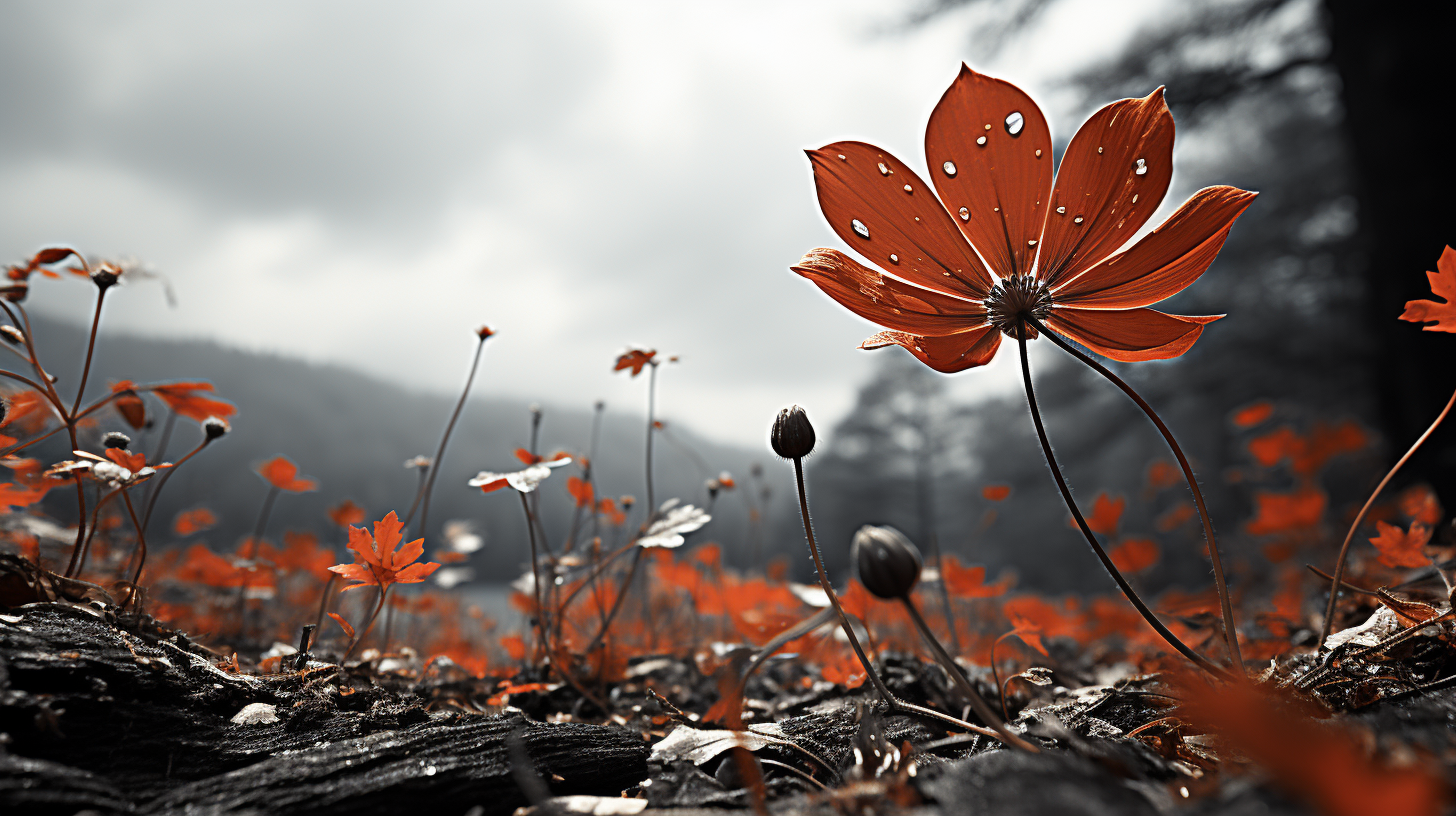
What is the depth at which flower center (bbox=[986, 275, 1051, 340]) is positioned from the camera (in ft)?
2.27

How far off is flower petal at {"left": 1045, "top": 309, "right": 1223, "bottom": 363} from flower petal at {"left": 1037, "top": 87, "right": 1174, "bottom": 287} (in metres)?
0.07

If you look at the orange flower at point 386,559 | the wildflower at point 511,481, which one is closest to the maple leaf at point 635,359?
the wildflower at point 511,481

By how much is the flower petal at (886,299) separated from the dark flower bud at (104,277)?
0.89 metres

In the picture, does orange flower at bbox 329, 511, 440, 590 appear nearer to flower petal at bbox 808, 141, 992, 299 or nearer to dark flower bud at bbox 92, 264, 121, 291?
dark flower bud at bbox 92, 264, 121, 291

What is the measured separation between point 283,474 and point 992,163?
1.55 metres

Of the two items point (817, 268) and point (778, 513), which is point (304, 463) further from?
point (778, 513)

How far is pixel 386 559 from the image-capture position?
82cm

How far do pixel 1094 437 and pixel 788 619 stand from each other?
403 inches

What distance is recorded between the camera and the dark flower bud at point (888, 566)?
0.47 m

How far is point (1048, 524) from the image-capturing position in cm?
1441

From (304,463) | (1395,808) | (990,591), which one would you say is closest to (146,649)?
(1395,808)

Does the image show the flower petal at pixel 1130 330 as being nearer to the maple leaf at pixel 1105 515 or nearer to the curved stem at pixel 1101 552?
the curved stem at pixel 1101 552

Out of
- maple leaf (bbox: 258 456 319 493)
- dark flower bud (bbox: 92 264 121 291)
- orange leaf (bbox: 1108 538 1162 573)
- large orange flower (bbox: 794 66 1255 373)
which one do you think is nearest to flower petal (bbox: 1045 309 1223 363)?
large orange flower (bbox: 794 66 1255 373)

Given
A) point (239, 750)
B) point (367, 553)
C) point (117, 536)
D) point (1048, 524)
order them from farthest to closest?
point (1048, 524), point (117, 536), point (367, 553), point (239, 750)
